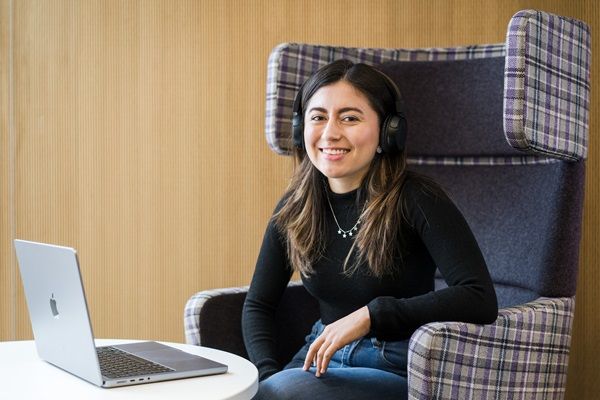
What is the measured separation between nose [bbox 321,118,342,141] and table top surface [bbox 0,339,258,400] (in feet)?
1.61

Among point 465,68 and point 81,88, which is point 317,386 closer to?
point 465,68

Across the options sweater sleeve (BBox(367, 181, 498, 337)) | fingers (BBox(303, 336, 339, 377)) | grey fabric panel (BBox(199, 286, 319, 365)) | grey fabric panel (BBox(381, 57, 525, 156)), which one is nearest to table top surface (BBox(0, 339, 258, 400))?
fingers (BBox(303, 336, 339, 377))

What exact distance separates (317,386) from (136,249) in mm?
1484

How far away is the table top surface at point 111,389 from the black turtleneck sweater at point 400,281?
304 millimetres

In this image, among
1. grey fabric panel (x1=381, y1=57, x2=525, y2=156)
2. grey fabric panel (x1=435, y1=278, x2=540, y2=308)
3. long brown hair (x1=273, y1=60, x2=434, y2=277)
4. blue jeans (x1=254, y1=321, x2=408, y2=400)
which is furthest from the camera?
grey fabric panel (x1=381, y1=57, x2=525, y2=156)

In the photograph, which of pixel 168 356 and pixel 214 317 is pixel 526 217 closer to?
pixel 214 317

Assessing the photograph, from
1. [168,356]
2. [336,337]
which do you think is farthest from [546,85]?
[168,356]

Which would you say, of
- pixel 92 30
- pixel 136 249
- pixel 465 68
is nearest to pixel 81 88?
pixel 92 30

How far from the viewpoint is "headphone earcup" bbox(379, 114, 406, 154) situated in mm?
1628

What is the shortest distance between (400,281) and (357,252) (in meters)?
0.10

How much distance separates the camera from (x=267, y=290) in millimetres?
1771

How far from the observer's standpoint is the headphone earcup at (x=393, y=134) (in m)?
1.63

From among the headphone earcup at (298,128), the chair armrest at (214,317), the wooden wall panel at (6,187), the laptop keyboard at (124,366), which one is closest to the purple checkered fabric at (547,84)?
the headphone earcup at (298,128)

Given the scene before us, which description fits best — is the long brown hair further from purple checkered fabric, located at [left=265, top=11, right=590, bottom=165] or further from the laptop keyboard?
the laptop keyboard
